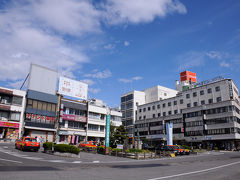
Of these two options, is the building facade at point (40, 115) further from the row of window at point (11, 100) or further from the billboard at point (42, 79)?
the row of window at point (11, 100)

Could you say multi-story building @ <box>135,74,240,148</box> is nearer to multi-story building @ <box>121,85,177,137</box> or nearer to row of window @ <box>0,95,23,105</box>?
multi-story building @ <box>121,85,177,137</box>

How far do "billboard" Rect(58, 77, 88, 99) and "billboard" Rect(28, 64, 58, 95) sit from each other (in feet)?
6.64

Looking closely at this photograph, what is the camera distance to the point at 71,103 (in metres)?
60.7

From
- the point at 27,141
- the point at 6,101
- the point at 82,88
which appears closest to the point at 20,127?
the point at 6,101

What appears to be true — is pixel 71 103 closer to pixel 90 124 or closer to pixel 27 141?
pixel 90 124

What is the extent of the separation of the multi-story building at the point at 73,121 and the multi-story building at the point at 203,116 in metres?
27.6

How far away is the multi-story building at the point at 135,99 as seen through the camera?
9519cm

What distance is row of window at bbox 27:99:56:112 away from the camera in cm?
5220

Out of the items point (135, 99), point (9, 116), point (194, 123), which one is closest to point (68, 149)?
Answer: point (9, 116)

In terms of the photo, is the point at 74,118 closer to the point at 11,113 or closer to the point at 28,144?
the point at 11,113

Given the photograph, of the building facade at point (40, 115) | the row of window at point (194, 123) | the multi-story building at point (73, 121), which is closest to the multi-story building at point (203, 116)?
the row of window at point (194, 123)

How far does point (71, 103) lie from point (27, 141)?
3454 centimetres

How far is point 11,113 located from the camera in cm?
4931

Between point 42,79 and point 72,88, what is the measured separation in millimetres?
8311
